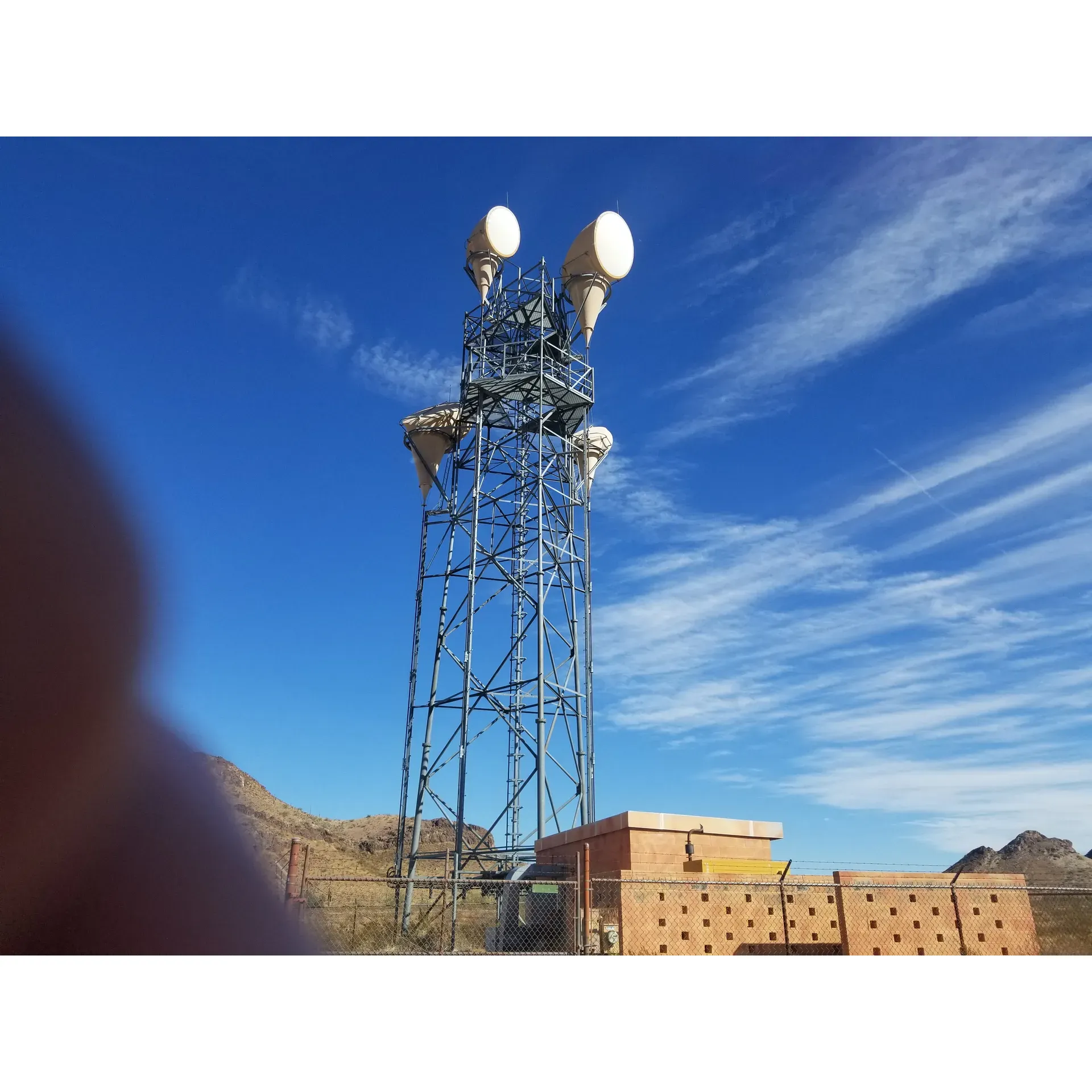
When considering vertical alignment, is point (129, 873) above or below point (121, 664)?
below

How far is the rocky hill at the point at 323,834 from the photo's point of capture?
3897cm

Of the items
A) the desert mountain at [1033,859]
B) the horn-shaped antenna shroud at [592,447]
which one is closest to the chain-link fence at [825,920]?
the horn-shaped antenna shroud at [592,447]

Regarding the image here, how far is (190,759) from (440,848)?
4705 cm

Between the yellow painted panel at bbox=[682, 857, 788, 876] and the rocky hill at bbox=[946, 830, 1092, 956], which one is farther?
the yellow painted panel at bbox=[682, 857, 788, 876]

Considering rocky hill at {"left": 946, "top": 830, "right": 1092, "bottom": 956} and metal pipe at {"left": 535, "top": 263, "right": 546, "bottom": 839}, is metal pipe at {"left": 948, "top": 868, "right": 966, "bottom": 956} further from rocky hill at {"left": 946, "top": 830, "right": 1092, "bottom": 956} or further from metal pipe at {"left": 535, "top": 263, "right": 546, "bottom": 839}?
metal pipe at {"left": 535, "top": 263, "right": 546, "bottom": 839}

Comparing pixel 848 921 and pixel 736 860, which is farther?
pixel 736 860

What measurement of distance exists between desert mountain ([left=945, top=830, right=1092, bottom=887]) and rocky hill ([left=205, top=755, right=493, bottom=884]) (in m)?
27.9

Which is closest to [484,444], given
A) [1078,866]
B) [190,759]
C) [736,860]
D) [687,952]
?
[736,860]

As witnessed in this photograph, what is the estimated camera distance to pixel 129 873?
6.46 m

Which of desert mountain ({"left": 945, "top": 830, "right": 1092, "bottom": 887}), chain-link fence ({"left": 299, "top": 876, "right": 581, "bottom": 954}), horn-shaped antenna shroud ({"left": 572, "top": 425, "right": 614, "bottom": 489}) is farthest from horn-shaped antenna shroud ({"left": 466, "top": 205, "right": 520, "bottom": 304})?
desert mountain ({"left": 945, "top": 830, "right": 1092, "bottom": 887})

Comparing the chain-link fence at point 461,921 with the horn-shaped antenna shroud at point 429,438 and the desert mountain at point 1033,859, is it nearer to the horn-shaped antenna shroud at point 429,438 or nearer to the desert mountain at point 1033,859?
the horn-shaped antenna shroud at point 429,438

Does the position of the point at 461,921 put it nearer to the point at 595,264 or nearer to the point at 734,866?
the point at 734,866

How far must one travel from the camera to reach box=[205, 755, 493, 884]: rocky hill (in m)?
39.0

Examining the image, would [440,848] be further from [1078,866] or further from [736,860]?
[736,860]
